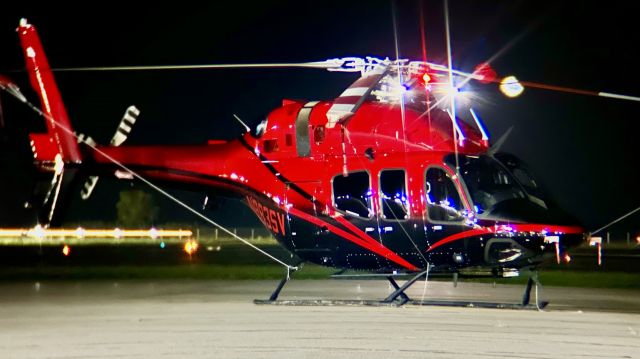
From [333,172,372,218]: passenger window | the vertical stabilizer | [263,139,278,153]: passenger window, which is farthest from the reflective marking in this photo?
the vertical stabilizer

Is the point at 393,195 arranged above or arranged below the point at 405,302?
above

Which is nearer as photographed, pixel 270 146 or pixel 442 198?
pixel 442 198

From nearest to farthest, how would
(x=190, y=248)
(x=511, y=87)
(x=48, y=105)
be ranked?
(x=511, y=87) < (x=48, y=105) < (x=190, y=248)

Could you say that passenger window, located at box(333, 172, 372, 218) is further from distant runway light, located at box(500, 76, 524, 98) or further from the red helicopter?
distant runway light, located at box(500, 76, 524, 98)

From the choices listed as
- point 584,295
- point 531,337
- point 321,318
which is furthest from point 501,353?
point 584,295

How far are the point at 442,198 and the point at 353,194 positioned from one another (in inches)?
67.7

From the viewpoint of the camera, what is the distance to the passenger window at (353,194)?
15.4m

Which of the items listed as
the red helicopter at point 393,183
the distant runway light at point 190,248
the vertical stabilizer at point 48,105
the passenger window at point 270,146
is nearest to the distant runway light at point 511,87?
the red helicopter at point 393,183

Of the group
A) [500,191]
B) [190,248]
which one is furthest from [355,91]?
[190,248]

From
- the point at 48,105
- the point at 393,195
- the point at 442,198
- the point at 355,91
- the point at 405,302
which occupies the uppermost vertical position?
the point at 48,105

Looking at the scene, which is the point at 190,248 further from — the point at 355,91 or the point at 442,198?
the point at 442,198

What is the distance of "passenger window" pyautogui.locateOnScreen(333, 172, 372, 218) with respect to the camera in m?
15.4

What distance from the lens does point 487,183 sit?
14500 millimetres

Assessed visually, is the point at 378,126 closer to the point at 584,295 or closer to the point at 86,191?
the point at 584,295
